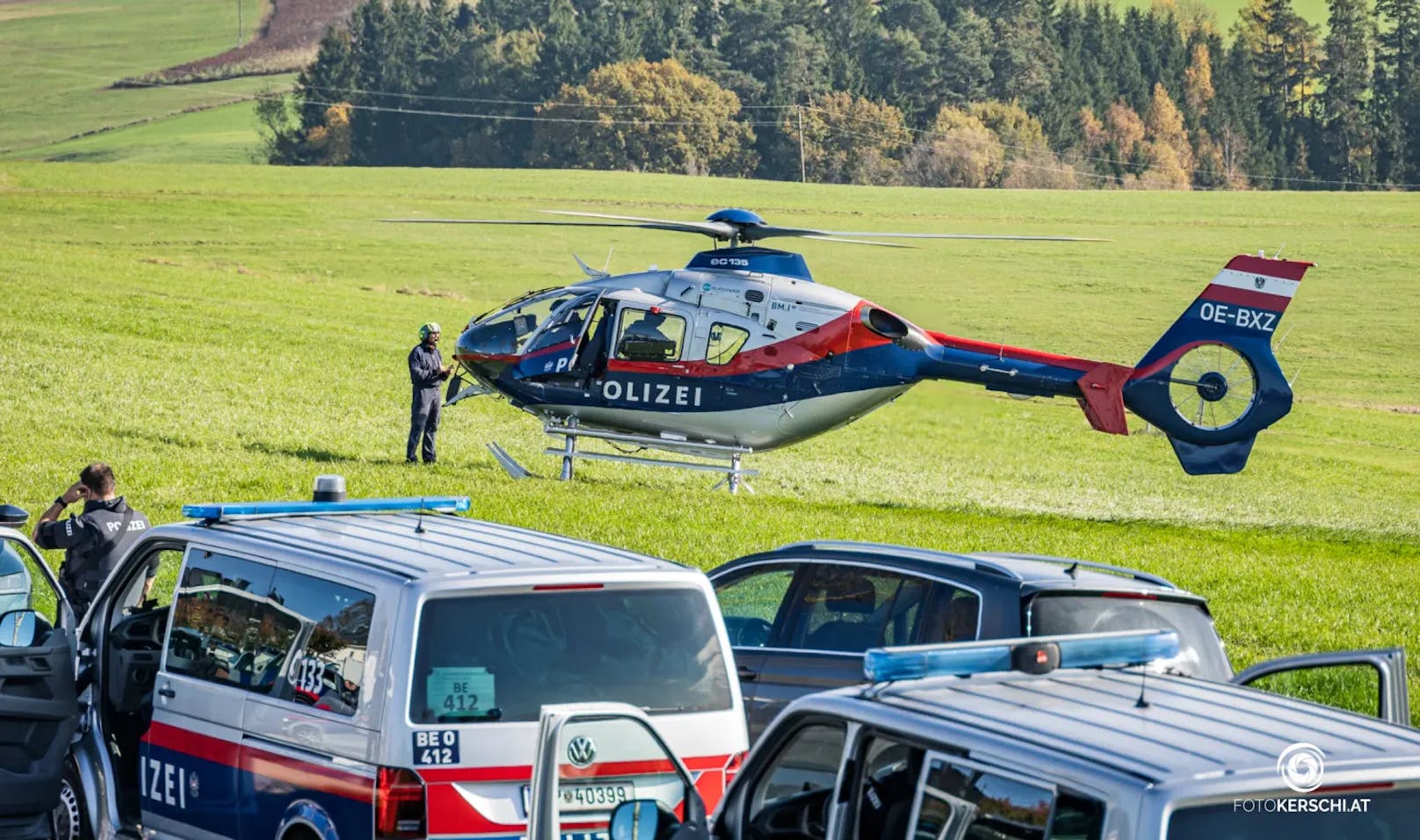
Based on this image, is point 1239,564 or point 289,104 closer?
point 1239,564

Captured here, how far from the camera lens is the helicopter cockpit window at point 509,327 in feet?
84.1

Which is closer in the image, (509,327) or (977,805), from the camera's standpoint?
(977,805)

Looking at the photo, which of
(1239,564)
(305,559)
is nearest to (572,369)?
(1239,564)

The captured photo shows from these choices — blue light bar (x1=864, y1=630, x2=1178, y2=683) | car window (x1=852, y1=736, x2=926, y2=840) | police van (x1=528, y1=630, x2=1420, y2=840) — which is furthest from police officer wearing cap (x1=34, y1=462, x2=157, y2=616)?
blue light bar (x1=864, y1=630, x2=1178, y2=683)

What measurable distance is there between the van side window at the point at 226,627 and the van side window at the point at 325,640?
87mm

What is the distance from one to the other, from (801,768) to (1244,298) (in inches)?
811

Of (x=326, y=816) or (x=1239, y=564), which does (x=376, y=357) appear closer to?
(x=1239, y=564)

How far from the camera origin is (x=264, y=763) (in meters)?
7.44

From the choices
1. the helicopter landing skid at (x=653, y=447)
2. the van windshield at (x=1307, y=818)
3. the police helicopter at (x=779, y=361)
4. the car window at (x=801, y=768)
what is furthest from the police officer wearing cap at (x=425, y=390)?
the van windshield at (x=1307, y=818)

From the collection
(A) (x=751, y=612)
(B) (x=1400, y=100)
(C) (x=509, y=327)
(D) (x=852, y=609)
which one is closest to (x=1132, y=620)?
(D) (x=852, y=609)

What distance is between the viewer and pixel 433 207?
248 ft

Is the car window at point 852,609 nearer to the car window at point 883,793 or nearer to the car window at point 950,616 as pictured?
the car window at point 950,616

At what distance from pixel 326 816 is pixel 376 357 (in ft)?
111

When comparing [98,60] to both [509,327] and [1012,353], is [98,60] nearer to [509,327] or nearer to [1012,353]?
[509,327]
